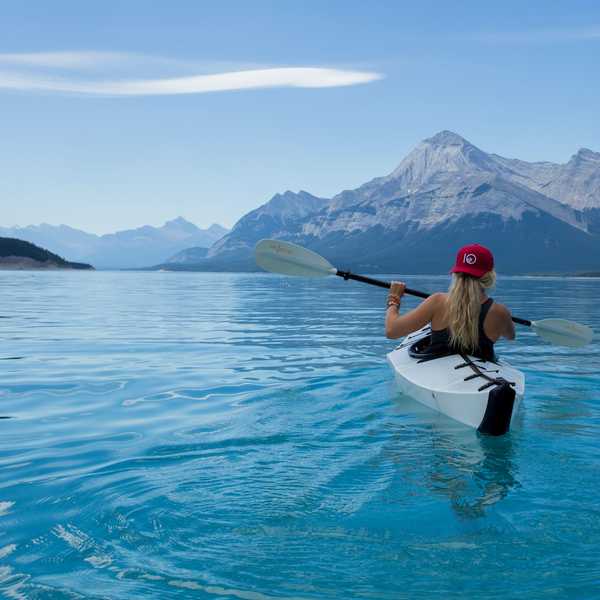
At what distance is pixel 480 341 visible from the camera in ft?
26.8

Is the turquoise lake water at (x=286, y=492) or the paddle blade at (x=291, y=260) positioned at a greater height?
the paddle blade at (x=291, y=260)

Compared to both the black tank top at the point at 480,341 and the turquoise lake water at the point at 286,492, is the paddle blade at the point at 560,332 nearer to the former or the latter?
the turquoise lake water at the point at 286,492

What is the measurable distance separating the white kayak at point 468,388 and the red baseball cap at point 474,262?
1.17 meters

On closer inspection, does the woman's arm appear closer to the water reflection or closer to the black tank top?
the black tank top

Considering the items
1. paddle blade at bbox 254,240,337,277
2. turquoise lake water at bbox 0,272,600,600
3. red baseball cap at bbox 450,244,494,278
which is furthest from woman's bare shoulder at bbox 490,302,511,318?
paddle blade at bbox 254,240,337,277

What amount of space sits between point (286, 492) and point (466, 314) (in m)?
3.29

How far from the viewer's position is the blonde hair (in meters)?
7.61

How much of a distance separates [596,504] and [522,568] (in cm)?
145

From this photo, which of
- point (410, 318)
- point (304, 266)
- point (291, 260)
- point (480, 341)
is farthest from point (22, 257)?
point (480, 341)

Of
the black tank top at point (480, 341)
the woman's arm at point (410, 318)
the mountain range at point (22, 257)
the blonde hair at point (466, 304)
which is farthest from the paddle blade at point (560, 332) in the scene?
the mountain range at point (22, 257)

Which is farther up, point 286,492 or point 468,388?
point 468,388

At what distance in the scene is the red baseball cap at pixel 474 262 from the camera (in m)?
7.53

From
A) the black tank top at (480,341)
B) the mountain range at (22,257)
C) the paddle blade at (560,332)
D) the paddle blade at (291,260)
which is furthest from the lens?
the mountain range at (22,257)

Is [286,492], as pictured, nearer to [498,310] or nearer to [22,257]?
[498,310]
